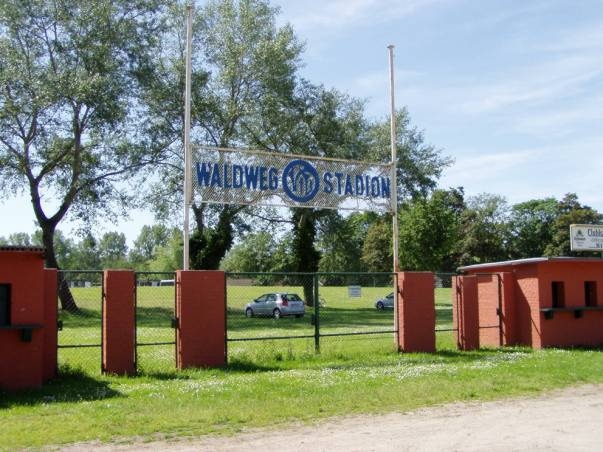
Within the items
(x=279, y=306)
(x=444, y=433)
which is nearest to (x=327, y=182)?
(x=444, y=433)

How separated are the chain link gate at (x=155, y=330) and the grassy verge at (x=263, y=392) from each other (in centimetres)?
97

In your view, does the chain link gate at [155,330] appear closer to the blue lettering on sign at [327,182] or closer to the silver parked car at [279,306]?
the blue lettering on sign at [327,182]

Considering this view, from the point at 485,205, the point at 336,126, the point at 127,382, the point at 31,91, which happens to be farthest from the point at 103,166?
the point at 485,205

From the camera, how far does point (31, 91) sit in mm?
28906

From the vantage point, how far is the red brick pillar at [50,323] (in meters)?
12.2

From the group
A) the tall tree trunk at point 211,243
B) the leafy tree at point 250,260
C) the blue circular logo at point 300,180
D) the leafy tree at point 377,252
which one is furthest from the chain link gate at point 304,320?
the leafy tree at point 377,252

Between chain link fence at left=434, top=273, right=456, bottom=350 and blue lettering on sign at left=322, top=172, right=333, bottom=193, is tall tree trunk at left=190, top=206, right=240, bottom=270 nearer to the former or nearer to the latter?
chain link fence at left=434, top=273, right=456, bottom=350

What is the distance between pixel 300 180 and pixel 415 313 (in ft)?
14.1

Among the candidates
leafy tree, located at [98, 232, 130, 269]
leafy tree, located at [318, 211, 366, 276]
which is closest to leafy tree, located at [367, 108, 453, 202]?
leafy tree, located at [318, 211, 366, 276]

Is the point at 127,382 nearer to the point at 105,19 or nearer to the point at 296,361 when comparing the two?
the point at 296,361

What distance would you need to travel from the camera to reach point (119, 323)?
42.1 ft

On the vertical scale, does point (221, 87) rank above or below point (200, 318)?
above

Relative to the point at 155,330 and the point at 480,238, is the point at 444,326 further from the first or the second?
the point at 480,238

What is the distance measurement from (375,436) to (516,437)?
1.65m
